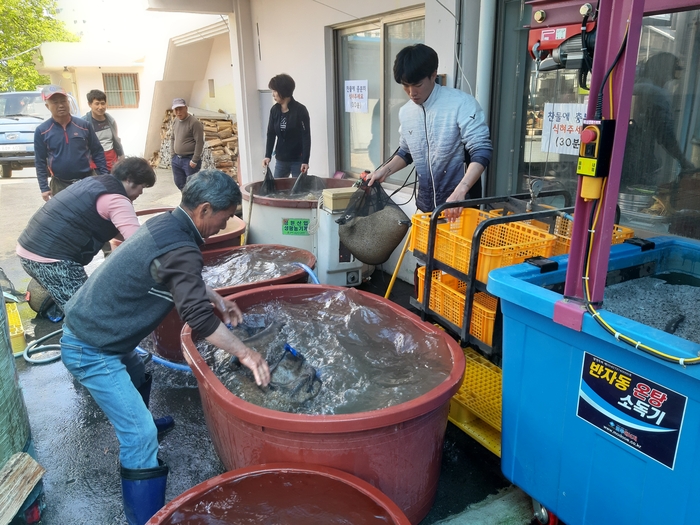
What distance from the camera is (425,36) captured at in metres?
4.86

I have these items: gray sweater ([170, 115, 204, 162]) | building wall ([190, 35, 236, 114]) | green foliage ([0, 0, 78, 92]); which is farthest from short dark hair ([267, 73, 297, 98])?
green foliage ([0, 0, 78, 92])

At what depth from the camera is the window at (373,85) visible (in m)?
5.51

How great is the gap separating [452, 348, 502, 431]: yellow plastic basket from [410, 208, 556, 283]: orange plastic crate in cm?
59

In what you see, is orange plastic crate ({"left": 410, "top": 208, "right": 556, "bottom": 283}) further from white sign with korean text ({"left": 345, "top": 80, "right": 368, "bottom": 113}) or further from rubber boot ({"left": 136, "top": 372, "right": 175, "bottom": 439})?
white sign with korean text ({"left": 345, "top": 80, "right": 368, "bottom": 113})

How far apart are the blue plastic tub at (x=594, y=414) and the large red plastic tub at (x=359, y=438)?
332mm

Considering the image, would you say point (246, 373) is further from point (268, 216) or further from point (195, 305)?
point (268, 216)

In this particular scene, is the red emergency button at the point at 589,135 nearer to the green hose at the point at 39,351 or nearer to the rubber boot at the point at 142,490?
the rubber boot at the point at 142,490

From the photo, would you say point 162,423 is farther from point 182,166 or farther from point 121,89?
point 121,89

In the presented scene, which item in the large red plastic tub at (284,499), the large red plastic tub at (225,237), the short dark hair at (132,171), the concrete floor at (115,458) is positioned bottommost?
the concrete floor at (115,458)

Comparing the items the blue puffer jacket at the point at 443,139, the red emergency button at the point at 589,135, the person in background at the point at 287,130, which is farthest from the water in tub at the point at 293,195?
the red emergency button at the point at 589,135

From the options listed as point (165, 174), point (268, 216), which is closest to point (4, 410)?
point (268, 216)

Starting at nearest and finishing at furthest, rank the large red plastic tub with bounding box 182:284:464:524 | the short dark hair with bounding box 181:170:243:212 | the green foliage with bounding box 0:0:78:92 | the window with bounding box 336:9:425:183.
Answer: the large red plastic tub with bounding box 182:284:464:524, the short dark hair with bounding box 181:170:243:212, the window with bounding box 336:9:425:183, the green foliage with bounding box 0:0:78:92

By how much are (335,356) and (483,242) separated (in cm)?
104

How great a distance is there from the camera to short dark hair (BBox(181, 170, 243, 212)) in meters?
2.21
